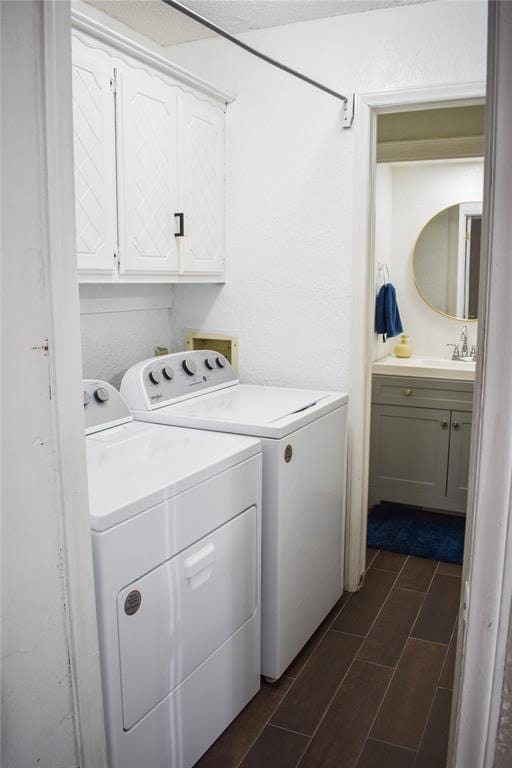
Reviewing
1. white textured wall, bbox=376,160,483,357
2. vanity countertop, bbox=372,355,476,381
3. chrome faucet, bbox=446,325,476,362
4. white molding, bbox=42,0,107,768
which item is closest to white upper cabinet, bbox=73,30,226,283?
white molding, bbox=42,0,107,768

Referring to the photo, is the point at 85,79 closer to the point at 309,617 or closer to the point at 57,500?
the point at 57,500

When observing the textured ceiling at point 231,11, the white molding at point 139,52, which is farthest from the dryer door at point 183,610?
the textured ceiling at point 231,11

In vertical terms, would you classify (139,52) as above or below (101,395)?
above

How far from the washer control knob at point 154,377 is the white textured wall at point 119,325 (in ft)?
0.98

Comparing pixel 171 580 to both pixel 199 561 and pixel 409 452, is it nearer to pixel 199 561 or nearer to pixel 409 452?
pixel 199 561

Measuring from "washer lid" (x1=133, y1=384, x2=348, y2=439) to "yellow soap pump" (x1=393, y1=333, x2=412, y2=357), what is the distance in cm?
167

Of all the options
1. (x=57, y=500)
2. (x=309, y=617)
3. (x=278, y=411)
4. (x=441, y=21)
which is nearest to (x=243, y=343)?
(x=278, y=411)

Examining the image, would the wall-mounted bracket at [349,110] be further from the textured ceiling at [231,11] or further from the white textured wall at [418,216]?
the white textured wall at [418,216]

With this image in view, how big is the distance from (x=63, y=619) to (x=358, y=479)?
1.95 m

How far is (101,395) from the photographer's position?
2.27 meters

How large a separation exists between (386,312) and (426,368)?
56 centimetres

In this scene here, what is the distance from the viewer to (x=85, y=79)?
2100mm

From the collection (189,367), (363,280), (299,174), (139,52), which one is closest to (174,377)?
(189,367)

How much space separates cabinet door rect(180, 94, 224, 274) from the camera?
267cm
